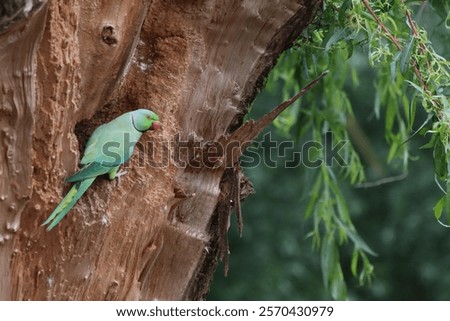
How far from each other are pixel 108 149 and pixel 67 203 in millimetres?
170

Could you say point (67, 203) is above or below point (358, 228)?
above

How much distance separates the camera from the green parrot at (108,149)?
6.18 ft

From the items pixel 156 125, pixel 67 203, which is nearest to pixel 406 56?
pixel 156 125

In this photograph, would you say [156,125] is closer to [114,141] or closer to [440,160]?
[114,141]

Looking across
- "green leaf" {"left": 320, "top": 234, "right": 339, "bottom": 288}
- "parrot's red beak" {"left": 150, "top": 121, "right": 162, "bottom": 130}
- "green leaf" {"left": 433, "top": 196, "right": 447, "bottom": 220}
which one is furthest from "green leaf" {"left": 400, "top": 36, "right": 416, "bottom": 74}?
"green leaf" {"left": 320, "top": 234, "right": 339, "bottom": 288}

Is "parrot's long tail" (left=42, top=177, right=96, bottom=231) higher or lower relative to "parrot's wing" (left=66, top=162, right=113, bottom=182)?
lower

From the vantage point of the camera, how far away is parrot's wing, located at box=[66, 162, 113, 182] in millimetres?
1888

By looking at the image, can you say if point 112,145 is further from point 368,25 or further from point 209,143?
point 368,25

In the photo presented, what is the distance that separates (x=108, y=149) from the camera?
6.41 ft

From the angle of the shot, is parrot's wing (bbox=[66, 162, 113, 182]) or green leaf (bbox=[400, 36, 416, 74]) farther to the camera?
green leaf (bbox=[400, 36, 416, 74])

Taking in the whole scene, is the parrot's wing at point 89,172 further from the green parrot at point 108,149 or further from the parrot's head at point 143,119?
the parrot's head at point 143,119

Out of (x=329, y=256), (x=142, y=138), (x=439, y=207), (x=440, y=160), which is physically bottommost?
(x=329, y=256)

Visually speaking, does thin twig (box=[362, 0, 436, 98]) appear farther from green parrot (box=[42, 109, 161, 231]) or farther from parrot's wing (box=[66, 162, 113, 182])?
parrot's wing (box=[66, 162, 113, 182])

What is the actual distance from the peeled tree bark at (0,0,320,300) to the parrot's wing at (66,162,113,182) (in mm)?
27
